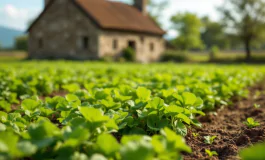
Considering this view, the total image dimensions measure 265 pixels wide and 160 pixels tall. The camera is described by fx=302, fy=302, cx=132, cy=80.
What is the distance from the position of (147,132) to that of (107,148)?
49.2 inches

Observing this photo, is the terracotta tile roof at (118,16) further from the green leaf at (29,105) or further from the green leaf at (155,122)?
the green leaf at (155,122)

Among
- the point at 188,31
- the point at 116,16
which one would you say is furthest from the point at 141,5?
the point at 188,31

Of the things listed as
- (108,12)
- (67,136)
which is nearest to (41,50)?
(108,12)

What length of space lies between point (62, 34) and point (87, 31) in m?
2.88

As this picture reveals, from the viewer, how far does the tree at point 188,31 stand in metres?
52.9

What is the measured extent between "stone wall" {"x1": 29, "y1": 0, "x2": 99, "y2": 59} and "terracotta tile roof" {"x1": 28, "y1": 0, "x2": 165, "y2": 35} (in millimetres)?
642

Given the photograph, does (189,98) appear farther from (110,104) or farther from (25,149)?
(25,149)

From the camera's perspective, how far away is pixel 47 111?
3283 mm

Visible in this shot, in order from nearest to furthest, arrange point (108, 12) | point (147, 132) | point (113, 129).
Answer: point (113, 129) → point (147, 132) → point (108, 12)

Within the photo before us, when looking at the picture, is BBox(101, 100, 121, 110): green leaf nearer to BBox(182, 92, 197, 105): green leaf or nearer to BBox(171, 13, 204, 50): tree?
BBox(182, 92, 197, 105): green leaf

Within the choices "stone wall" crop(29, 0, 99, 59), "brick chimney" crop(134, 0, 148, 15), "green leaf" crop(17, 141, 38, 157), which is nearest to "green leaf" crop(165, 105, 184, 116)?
"green leaf" crop(17, 141, 38, 157)

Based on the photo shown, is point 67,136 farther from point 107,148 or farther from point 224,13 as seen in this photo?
point 224,13

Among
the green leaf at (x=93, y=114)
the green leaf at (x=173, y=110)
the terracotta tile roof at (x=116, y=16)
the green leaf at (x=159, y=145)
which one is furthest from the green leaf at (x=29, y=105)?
the terracotta tile roof at (x=116, y=16)

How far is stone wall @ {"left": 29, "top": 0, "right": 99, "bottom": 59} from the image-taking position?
24.9 m
